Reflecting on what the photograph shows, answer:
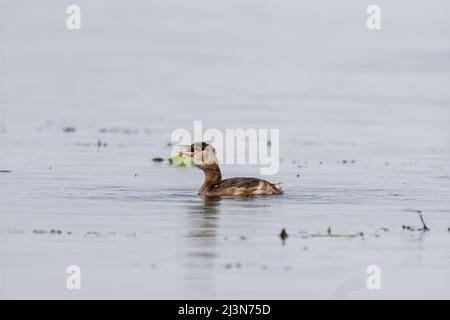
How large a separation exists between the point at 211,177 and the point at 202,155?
402mm

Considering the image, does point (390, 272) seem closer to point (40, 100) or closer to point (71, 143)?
point (71, 143)

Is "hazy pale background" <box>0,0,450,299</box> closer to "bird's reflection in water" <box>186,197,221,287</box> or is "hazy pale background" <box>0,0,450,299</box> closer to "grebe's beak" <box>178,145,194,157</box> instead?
"bird's reflection in water" <box>186,197,221,287</box>

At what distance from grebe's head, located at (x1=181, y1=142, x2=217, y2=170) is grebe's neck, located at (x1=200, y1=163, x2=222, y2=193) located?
0.03 metres

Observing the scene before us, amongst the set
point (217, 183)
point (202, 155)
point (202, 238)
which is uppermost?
point (202, 155)

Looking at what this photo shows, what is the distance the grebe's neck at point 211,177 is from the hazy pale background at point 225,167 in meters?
0.73

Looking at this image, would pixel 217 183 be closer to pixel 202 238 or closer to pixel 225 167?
pixel 225 167

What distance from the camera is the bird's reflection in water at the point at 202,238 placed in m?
15.0

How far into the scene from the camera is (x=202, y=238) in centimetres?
1694

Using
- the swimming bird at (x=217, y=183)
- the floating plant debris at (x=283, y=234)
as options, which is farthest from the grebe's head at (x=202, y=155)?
the floating plant debris at (x=283, y=234)

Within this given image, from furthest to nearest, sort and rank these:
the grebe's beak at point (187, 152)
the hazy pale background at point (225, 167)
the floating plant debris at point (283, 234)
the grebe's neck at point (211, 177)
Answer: the grebe's beak at point (187, 152)
the grebe's neck at point (211, 177)
the floating plant debris at point (283, 234)
the hazy pale background at point (225, 167)

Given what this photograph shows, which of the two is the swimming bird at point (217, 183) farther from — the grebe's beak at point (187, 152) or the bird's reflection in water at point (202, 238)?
the bird's reflection in water at point (202, 238)

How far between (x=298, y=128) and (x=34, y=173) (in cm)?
893

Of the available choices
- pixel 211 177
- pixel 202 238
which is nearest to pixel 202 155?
pixel 211 177

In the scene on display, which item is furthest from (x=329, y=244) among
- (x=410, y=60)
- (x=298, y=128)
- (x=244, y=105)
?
(x=410, y=60)
